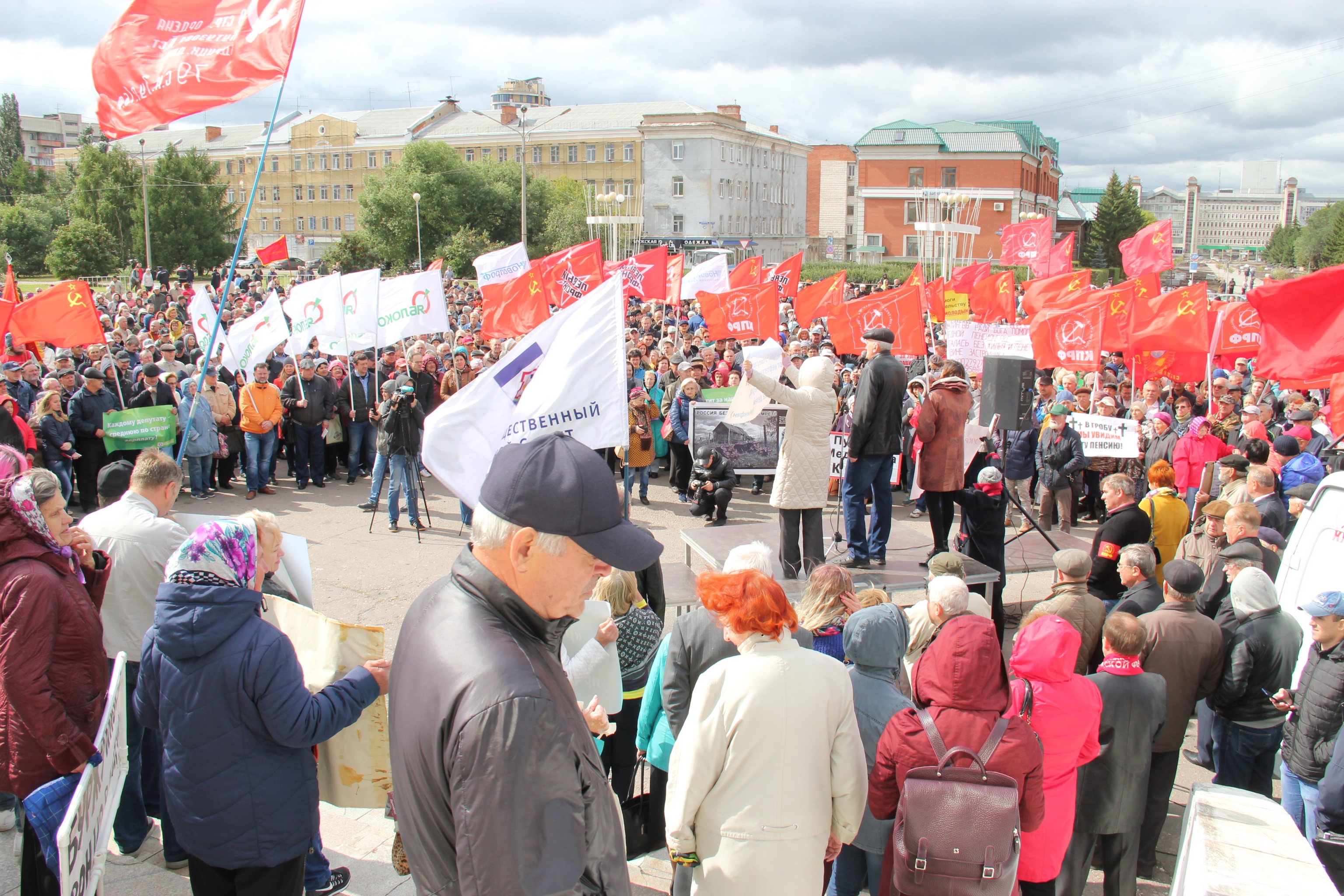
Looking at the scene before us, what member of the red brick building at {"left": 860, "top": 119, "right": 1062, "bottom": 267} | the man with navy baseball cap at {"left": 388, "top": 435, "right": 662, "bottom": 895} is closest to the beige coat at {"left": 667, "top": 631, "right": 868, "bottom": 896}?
the man with navy baseball cap at {"left": 388, "top": 435, "right": 662, "bottom": 895}

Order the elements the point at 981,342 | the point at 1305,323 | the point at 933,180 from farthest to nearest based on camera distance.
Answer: the point at 933,180
the point at 981,342
the point at 1305,323

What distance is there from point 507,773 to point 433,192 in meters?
65.8

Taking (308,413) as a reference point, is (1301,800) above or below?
below

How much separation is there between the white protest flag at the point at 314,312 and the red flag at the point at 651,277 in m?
8.19

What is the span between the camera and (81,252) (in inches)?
2096

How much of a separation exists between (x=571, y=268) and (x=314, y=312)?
204 inches

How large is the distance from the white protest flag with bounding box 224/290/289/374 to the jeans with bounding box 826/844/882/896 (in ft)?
34.0

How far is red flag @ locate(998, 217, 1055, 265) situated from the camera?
67.5ft

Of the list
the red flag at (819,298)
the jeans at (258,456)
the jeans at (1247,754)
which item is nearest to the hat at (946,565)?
the jeans at (1247,754)

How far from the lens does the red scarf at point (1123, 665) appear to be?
4.20 m

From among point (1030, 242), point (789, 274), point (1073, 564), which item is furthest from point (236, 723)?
point (1030, 242)

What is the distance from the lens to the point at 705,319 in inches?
634

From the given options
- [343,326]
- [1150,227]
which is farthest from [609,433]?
[1150,227]

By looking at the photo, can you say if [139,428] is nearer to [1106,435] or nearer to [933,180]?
[1106,435]
